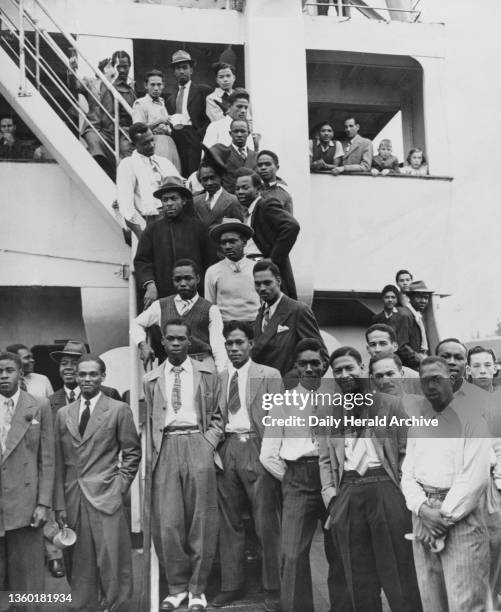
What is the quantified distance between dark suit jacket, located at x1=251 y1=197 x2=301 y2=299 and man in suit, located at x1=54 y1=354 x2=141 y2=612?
5.06ft

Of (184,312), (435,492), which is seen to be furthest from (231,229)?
(435,492)

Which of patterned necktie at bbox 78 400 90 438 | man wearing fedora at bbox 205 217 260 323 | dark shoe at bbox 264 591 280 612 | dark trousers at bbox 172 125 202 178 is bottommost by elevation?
dark shoe at bbox 264 591 280 612

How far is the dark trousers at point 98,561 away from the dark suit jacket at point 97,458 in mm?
66

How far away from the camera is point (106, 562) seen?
4793 millimetres

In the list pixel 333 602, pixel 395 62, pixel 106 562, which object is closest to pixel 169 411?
pixel 106 562

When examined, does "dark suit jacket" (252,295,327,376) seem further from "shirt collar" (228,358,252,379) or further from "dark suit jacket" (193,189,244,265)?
"dark suit jacket" (193,189,244,265)

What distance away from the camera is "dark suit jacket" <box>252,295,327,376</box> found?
5211 millimetres

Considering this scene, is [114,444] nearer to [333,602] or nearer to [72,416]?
[72,416]

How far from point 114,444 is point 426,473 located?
1.94m

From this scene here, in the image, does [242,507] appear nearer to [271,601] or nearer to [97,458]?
[271,601]

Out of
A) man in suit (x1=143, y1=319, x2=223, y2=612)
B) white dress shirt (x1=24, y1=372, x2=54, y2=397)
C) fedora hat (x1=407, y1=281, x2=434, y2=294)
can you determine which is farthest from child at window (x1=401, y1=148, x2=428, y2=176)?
man in suit (x1=143, y1=319, x2=223, y2=612)

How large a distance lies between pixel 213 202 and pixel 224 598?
299 cm

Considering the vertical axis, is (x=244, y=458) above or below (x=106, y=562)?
above

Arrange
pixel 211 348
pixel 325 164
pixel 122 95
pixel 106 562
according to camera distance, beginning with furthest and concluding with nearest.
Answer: pixel 325 164 → pixel 122 95 → pixel 211 348 → pixel 106 562
